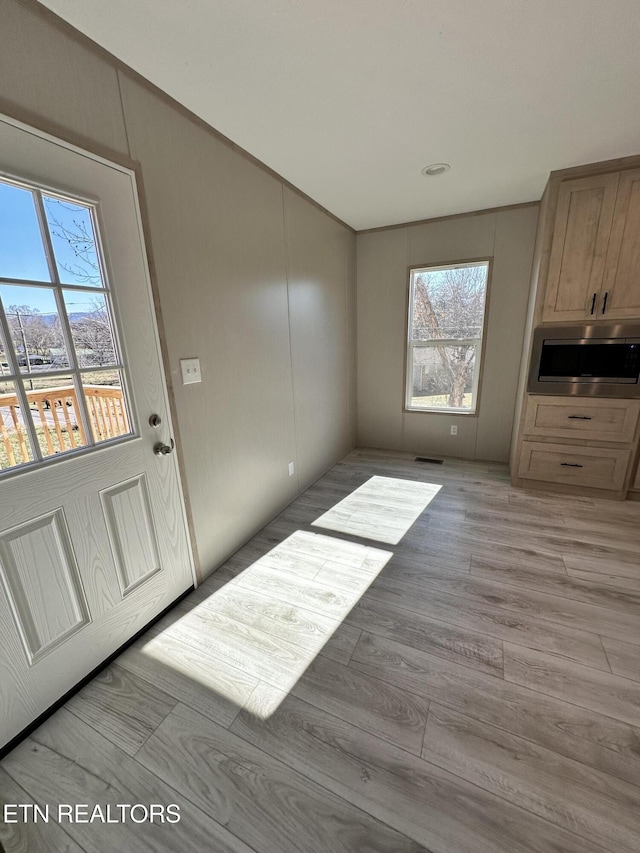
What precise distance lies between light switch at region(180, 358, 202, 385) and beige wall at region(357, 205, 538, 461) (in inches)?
102

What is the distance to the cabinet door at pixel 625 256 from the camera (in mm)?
2355

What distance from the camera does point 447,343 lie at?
145 inches

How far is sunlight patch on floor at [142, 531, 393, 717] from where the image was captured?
150cm

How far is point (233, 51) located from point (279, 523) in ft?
8.69

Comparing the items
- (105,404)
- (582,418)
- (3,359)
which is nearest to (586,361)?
(582,418)

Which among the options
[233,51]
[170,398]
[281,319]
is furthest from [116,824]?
[233,51]

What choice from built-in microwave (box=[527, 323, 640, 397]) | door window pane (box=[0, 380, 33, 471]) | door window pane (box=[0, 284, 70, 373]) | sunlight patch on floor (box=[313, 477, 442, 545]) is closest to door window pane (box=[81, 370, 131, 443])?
door window pane (box=[0, 284, 70, 373])

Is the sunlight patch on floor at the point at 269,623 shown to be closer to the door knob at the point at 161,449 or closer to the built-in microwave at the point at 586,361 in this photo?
the door knob at the point at 161,449

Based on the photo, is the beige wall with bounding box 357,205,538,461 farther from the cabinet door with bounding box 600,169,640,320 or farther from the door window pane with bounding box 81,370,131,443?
the door window pane with bounding box 81,370,131,443

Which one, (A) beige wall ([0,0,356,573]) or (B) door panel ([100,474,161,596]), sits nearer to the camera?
(A) beige wall ([0,0,356,573])

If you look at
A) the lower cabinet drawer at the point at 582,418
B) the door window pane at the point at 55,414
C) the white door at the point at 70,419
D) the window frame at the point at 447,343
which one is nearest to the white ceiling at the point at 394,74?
the white door at the point at 70,419

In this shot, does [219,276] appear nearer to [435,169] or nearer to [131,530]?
[131,530]

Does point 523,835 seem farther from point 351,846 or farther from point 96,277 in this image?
point 96,277

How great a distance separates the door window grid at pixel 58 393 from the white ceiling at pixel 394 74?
748 millimetres
